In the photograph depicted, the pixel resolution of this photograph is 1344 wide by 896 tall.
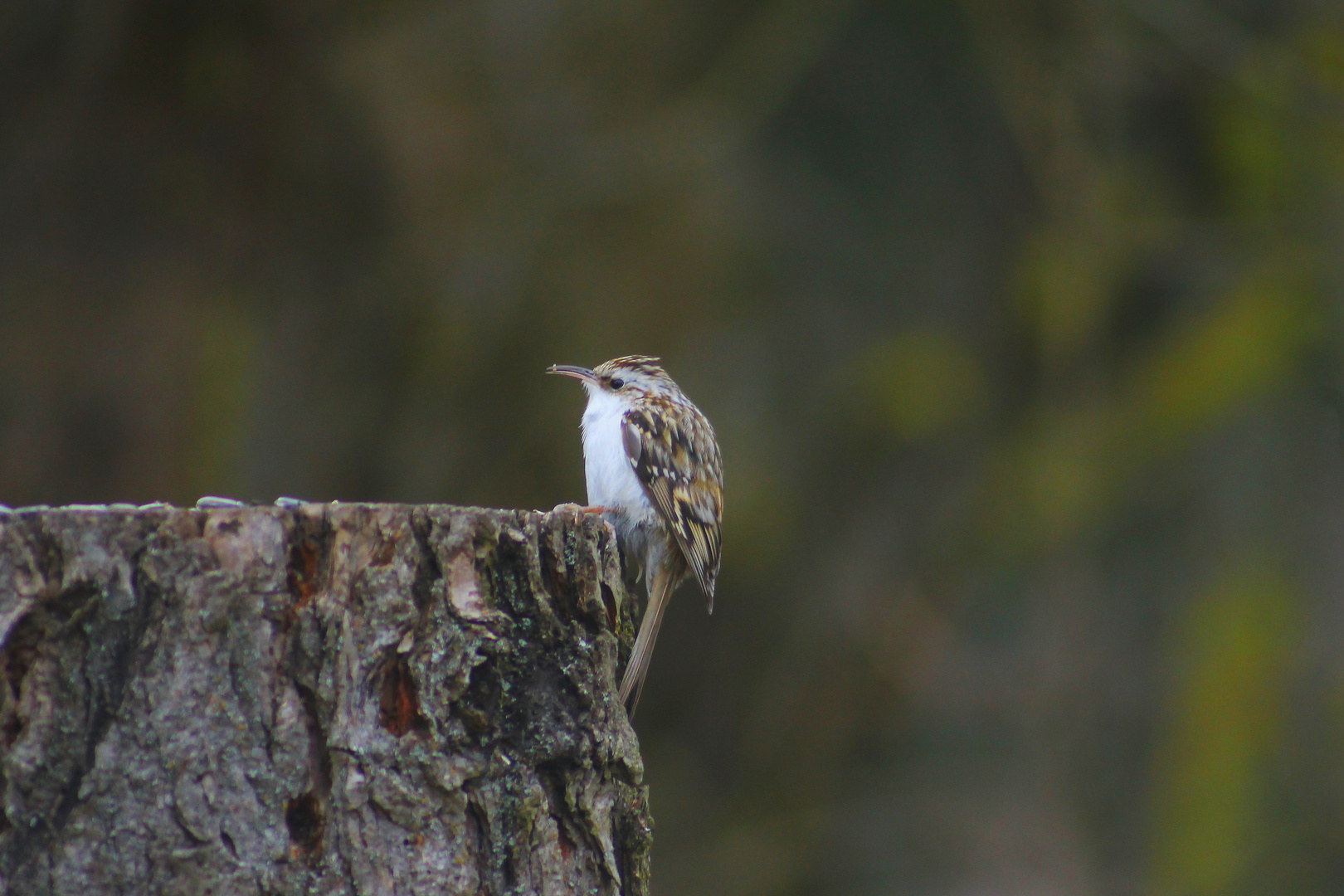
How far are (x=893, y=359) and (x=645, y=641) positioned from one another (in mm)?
3363

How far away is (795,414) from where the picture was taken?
606 cm

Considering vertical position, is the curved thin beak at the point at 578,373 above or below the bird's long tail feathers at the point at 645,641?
above

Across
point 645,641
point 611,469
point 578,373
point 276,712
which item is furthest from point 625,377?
point 276,712

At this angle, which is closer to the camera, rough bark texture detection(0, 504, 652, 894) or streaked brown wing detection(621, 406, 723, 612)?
rough bark texture detection(0, 504, 652, 894)

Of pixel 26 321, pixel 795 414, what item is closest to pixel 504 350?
pixel 795 414

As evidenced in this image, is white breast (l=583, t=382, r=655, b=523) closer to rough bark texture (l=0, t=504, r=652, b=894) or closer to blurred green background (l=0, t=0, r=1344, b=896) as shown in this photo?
rough bark texture (l=0, t=504, r=652, b=894)

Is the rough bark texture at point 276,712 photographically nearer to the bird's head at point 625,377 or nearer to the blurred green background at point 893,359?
the bird's head at point 625,377

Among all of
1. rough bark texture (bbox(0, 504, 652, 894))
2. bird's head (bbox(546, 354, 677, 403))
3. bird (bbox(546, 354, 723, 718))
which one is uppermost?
bird's head (bbox(546, 354, 677, 403))

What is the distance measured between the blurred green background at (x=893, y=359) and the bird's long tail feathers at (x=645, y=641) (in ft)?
7.26

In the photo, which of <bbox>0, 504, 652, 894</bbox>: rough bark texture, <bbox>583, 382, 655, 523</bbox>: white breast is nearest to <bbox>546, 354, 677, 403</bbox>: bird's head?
<bbox>583, 382, 655, 523</bbox>: white breast

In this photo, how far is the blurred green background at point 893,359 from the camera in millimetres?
5480

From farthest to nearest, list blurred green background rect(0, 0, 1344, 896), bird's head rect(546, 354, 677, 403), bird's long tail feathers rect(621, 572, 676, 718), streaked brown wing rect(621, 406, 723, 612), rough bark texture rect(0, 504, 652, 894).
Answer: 1. blurred green background rect(0, 0, 1344, 896)
2. bird's head rect(546, 354, 677, 403)
3. streaked brown wing rect(621, 406, 723, 612)
4. bird's long tail feathers rect(621, 572, 676, 718)
5. rough bark texture rect(0, 504, 652, 894)

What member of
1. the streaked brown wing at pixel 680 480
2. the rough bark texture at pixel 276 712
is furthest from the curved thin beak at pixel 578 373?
the rough bark texture at pixel 276 712

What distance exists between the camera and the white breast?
356cm
